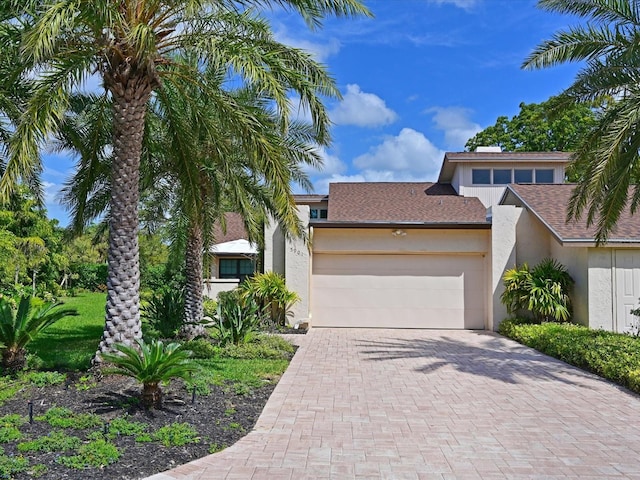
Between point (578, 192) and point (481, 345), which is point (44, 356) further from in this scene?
point (578, 192)

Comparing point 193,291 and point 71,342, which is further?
point 193,291

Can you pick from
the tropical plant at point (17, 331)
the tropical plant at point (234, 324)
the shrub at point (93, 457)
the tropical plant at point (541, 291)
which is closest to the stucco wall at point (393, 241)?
the tropical plant at point (541, 291)

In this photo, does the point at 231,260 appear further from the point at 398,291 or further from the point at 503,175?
the point at 503,175

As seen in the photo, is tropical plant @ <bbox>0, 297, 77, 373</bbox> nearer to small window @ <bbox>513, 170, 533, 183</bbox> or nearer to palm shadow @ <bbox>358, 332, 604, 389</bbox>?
palm shadow @ <bbox>358, 332, 604, 389</bbox>

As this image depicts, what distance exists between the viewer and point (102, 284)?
30.3 metres

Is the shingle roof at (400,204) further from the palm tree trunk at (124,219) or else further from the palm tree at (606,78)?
the palm tree trunk at (124,219)

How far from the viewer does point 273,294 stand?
53.6ft

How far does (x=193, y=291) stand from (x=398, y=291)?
7.03 metres

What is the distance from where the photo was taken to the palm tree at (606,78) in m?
9.97

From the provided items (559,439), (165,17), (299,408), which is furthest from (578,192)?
(165,17)

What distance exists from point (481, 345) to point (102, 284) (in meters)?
23.8

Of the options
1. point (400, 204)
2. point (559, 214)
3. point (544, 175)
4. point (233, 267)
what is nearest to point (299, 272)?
point (400, 204)

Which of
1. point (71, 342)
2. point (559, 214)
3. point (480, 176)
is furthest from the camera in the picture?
point (480, 176)

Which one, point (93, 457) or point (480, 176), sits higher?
point (480, 176)
